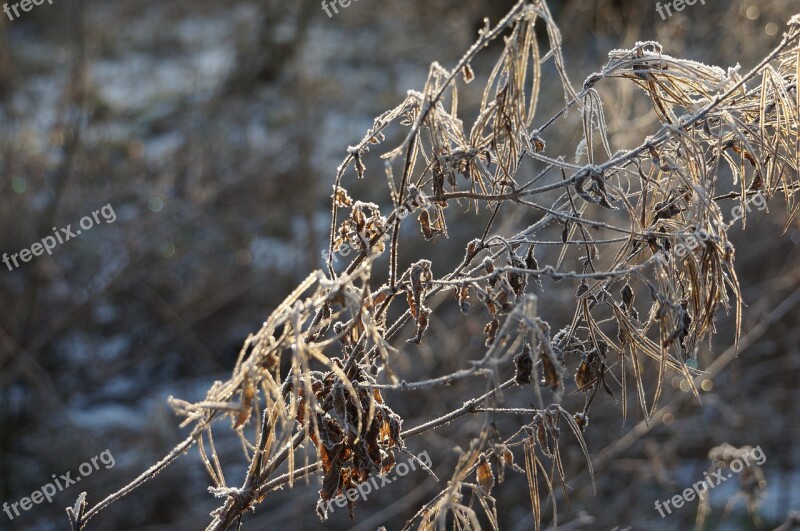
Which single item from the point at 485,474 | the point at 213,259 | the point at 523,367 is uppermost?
the point at 213,259

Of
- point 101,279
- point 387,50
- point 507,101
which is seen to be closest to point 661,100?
point 507,101

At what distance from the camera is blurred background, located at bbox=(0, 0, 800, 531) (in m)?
4.68

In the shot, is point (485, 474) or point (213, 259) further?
point (213, 259)

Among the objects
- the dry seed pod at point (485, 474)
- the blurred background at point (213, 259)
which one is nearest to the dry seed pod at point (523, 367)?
the dry seed pod at point (485, 474)

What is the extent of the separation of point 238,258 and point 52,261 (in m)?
1.23

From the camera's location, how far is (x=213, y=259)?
601cm

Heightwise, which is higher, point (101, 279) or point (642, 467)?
point (101, 279)

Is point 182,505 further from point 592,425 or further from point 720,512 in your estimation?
point 720,512

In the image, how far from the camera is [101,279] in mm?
5488

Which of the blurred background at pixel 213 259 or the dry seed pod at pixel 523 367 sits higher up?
the blurred background at pixel 213 259

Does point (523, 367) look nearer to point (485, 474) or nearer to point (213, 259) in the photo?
point (485, 474)

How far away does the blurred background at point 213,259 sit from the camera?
4684 millimetres

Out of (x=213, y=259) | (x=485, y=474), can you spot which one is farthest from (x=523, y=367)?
(x=213, y=259)

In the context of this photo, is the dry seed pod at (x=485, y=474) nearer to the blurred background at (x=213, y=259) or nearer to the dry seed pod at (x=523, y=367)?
the dry seed pod at (x=523, y=367)
